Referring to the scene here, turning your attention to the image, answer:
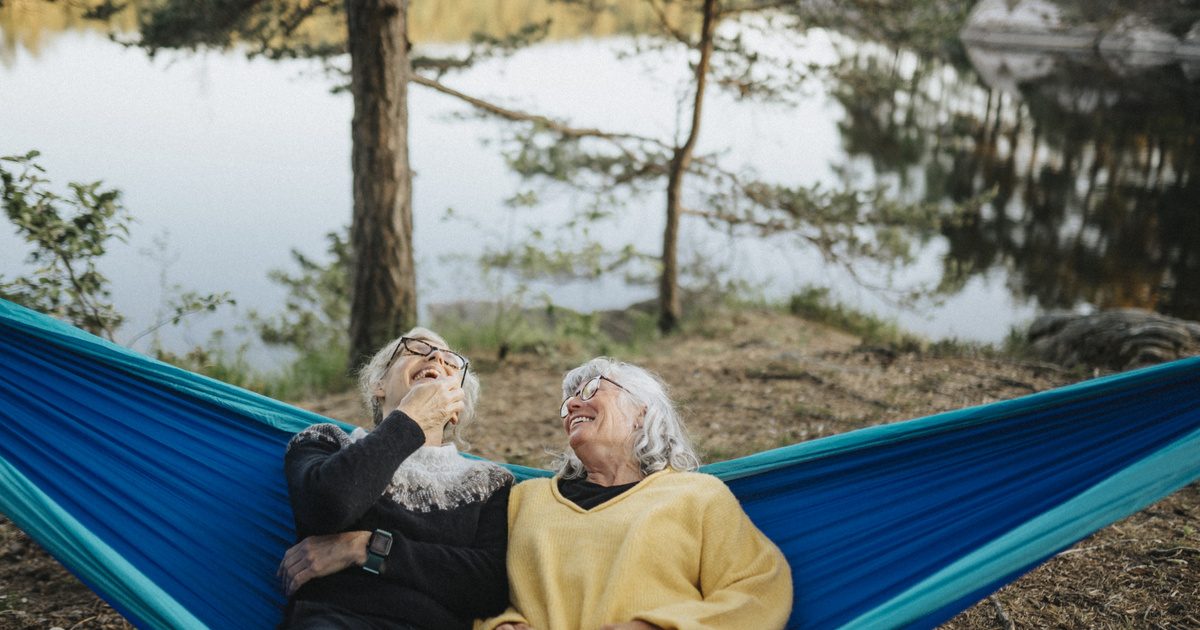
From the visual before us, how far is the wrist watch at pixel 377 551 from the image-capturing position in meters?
1.73

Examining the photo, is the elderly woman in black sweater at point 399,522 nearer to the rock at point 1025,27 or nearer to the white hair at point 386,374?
the white hair at point 386,374

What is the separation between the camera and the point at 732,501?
6.09 feet

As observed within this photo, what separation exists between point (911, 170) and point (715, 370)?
9.45 metres

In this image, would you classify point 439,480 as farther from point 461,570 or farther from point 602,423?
point 602,423

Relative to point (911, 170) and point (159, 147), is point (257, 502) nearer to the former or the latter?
point (159, 147)

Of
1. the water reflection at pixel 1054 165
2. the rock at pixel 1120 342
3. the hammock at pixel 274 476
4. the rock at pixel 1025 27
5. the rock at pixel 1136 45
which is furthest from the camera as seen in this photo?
the rock at pixel 1025 27

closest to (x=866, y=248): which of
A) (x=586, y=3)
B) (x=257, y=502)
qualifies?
(x=586, y=3)

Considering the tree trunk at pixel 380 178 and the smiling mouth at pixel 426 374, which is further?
the tree trunk at pixel 380 178

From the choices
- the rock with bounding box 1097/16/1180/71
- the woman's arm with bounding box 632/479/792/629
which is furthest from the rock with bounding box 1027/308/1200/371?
the rock with bounding box 1097/16/1180/71

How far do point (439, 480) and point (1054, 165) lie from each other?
14255 millimetres

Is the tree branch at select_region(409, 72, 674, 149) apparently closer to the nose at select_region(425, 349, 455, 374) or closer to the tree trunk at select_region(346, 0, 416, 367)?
the tree trunk at select_region(346, 0, 416, 367)

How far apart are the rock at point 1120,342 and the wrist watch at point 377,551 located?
404 centimetres

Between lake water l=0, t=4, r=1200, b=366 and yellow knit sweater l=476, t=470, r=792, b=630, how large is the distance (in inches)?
161

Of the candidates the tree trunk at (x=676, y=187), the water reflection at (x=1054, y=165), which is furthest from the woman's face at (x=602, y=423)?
the water reflection at (x=1054, y=165)
